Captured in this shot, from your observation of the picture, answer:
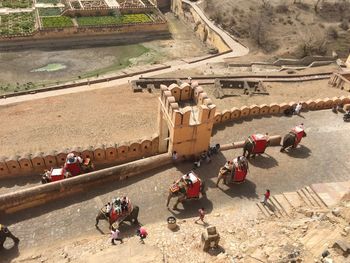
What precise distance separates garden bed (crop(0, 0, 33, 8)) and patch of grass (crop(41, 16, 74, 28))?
566cm

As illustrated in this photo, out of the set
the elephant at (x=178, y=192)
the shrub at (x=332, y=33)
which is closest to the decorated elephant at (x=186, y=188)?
the elephant at (x=178, y=192)

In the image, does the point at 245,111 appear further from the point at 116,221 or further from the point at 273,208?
the point at 116,221

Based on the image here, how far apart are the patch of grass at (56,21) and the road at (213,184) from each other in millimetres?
24712

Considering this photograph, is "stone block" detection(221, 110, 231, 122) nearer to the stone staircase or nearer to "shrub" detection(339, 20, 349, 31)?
the stone staircase

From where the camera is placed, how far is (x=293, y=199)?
536 inches

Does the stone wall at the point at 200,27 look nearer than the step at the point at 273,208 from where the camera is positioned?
No

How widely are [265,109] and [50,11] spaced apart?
29.3 metres

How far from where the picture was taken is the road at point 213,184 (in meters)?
12.7

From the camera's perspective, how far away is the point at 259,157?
16.0 metres

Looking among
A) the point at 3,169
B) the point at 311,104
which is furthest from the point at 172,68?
the point at 3,169

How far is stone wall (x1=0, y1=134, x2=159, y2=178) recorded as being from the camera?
14547 mm

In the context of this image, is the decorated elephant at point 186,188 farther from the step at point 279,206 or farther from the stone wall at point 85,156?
the stone wall at point 85,156

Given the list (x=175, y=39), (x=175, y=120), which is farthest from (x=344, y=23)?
(x=175, y=120)

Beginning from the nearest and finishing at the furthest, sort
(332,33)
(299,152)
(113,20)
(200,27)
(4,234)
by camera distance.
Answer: (4,234), (299,152), (332,33), (113,20), (200,27)
